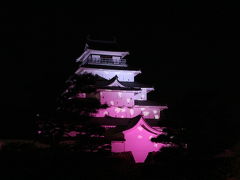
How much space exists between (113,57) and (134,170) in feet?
56.3

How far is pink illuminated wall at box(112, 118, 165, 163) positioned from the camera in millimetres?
29312

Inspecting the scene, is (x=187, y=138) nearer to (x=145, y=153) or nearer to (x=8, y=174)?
(x=145, y=153)

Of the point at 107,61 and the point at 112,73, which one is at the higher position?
the point at 107,61

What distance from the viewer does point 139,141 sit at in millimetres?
29781

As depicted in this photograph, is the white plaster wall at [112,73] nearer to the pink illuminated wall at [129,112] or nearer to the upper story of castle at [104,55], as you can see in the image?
the upper story of castle at [104,55]

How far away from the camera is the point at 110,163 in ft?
70.0

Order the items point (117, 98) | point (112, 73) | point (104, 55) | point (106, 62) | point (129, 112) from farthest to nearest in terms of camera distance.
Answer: point (104, 55), point (106, 62), point (112, 73), point (129, 112), point (117, 98)

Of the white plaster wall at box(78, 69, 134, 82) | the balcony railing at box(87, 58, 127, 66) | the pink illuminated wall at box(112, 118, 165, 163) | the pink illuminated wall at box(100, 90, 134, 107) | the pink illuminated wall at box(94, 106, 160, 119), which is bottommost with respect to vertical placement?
the pink illuminated wall at box(112, 118, 165, 163)

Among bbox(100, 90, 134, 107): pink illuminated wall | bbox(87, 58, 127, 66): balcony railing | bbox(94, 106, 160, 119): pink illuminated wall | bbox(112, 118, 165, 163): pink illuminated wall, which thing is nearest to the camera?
bbox(112, 118, 165, 163): pink illuminated wall

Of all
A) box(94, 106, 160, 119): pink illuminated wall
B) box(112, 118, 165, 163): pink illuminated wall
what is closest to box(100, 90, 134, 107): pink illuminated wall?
box(94, 106, 160, 119): pink illuminated wall

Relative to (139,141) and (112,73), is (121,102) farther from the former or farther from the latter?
(139,141)

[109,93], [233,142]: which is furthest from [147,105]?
[233,142]

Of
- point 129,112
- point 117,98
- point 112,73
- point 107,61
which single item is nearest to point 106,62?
→ point 107,61

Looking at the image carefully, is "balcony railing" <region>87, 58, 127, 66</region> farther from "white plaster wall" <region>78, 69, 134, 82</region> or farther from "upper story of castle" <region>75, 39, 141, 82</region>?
"white plaster wall" <region>78, 69, 134, 82</region>
